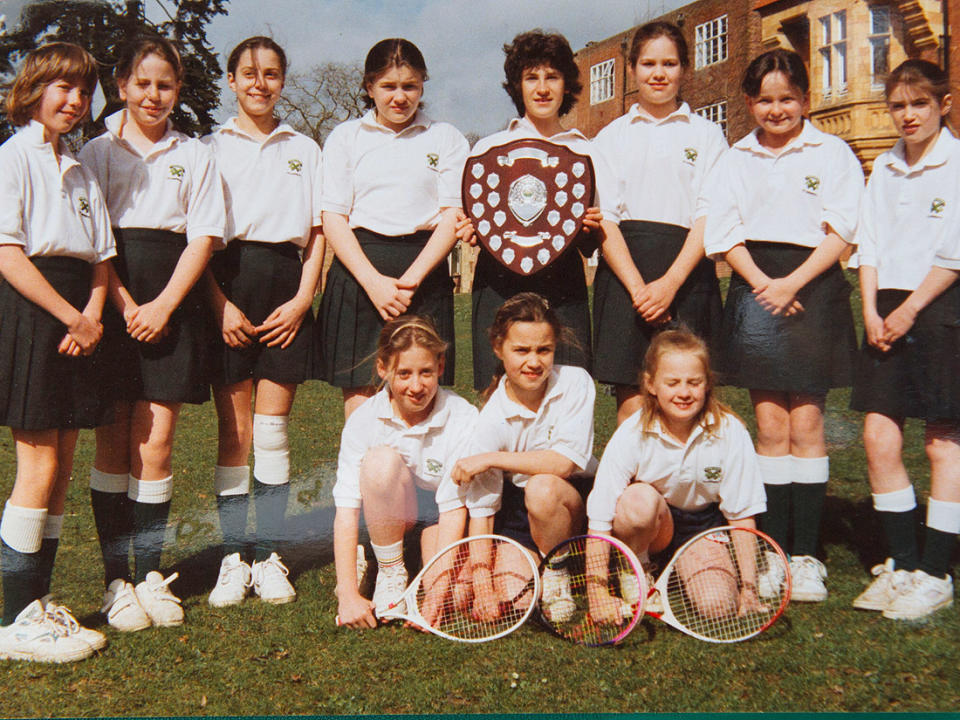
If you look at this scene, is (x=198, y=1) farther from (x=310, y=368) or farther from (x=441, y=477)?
(x=441, y=477)

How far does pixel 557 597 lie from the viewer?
3.36 m

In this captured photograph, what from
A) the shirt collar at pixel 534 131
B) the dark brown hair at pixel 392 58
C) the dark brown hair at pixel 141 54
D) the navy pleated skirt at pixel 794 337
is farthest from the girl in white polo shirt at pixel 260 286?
the navy pleated skirt at pixel 794 337

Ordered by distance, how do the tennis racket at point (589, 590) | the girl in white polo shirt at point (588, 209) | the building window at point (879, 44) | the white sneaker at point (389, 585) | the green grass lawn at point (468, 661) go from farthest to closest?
1. the girl in white polo shirt at point (588, 209)
2. the white sneaker at point (389, 585)
3. the building window at point (879, 44)
4. the tennis racket at point (589, 590)
5. the green grass lawn at point (468, 661)

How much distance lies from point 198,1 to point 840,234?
2.45m

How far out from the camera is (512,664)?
309cm

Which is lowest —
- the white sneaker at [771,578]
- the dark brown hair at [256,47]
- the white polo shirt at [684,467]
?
the white sneaker at [771,578]

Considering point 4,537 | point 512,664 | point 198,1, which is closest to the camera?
point 512,664

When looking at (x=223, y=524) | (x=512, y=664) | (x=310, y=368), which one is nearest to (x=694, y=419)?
(x=512, y=664)

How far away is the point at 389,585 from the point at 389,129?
167 centimetres

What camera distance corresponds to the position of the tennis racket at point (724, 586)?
3221 mm

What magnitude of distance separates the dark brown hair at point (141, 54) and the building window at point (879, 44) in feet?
7.99

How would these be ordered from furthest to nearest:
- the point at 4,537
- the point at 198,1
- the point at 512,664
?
the point at 198,1
the point at 4,537
the point at 512,664

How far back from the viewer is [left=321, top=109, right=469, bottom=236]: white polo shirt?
11.9 feet

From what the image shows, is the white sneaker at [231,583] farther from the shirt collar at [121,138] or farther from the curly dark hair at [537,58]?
the curly dark hair at [537,58]
